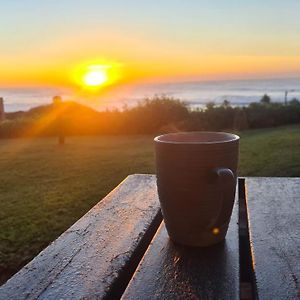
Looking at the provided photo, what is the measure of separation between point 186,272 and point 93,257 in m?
→ 0.18

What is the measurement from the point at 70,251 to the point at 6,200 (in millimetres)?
2885

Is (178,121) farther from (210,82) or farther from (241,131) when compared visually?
(210,82)

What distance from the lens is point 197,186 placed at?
0.77m

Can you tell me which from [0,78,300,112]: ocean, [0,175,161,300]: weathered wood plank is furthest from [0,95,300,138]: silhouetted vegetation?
[0,175,161,300]: weathered wood plank

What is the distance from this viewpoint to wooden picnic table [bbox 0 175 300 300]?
671 mm

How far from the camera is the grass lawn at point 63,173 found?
8.57 ft

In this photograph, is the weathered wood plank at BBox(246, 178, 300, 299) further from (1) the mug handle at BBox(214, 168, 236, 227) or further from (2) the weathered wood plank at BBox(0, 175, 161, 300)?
(2) the weathered wood plank at BBox(0, 175, 161, 300)

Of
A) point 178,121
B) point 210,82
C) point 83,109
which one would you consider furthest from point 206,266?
point 210,82

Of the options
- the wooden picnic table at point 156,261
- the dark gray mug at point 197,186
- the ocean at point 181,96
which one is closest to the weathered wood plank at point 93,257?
the wooden picnic table at point 156,261

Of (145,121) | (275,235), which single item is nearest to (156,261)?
(275,235)

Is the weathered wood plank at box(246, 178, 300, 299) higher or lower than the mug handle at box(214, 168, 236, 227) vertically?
lower

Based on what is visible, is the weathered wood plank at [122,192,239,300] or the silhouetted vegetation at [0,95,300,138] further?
the silhouetted vegetation at [0,95,300,138]

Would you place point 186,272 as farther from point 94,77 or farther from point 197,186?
point 94,77

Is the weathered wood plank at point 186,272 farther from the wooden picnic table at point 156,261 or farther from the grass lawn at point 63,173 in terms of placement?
the grass lawn at point 63,173
